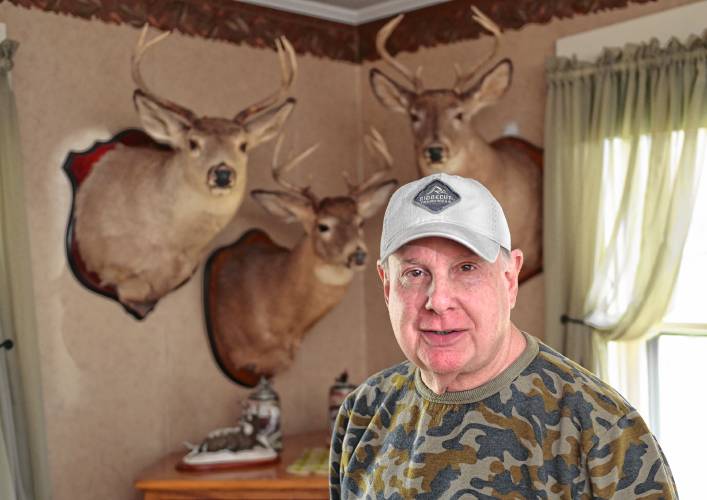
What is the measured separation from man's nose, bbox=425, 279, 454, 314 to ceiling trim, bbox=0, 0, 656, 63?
2707 mm

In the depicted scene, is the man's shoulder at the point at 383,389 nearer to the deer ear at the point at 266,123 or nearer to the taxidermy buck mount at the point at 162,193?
the taxidermy buck mount at the point at 162,193

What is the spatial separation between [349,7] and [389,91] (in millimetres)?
855

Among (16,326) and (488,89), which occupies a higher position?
(488,89)

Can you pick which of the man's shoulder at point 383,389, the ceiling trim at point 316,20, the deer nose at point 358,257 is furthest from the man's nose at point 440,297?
the ceiling trim at point 316,20

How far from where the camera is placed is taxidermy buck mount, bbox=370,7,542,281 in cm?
397

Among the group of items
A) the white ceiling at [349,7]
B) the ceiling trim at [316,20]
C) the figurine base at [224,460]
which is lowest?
the figurine base at [224,460]

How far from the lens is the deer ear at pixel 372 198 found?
4133mm

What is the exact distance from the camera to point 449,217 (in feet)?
5.02

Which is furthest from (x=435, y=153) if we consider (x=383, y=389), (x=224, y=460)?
(x=383, y=389)

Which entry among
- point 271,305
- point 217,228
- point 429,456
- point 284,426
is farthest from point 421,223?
point 284,426

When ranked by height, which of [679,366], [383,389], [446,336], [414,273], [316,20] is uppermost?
[316,20]

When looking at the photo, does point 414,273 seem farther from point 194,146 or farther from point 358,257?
point 358,257

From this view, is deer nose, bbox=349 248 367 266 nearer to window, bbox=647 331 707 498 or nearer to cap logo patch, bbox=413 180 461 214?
window, bbox=647 331 707 498

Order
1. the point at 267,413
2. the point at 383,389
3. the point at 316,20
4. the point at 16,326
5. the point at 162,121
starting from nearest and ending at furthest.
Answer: the point at 383,389 < the point at 16,326 < the point at 162,121 < the point at 267,413 < the point at 316,20
